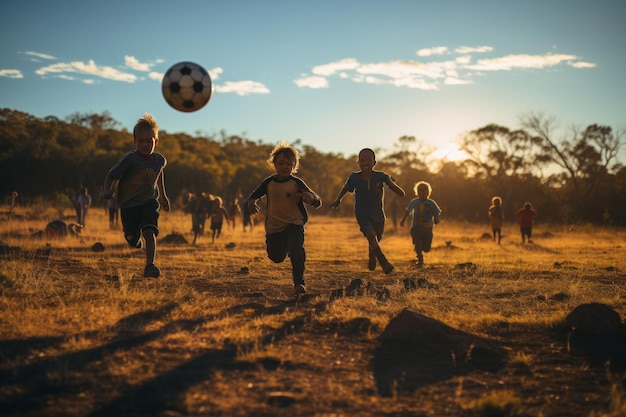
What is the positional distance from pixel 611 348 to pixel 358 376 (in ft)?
8.06

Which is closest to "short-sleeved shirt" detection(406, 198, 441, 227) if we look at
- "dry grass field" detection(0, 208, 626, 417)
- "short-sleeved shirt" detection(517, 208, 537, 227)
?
"dry grass field" detection(0, 208, 626, 417)

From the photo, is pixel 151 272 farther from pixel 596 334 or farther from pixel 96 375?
pixel 596 334

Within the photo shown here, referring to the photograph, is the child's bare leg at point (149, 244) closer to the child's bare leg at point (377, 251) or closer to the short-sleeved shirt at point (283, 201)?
the short-sleeved shirt at point (283, 201)

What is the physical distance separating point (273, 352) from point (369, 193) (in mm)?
5100

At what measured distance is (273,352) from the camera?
4195 mm

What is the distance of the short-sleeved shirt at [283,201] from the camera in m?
6.84

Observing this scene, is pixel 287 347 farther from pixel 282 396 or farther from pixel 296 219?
pixel 296 219

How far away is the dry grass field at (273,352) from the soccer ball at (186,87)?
265 centimetres

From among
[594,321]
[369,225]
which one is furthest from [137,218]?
[594,321]

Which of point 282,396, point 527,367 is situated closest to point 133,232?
point 282,396

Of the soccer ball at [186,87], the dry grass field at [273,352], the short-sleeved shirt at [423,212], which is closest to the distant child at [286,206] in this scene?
the dry grass field at [273,352]

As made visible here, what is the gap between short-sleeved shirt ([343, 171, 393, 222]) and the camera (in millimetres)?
8945

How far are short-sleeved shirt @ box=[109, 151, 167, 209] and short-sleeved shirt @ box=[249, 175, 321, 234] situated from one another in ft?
4.06

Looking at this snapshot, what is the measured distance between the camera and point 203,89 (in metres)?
8.19
